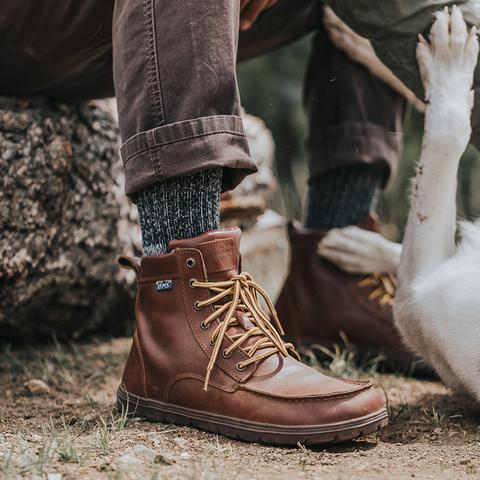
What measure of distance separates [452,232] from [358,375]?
480 mm

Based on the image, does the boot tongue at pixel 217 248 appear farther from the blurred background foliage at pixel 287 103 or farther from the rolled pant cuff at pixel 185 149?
the blurred background foliage at pixel 287 103

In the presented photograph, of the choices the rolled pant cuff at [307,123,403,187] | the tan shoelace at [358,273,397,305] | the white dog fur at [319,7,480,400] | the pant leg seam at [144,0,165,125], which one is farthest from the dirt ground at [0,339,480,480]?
the rolled pant cuff at [307,123,403,187]

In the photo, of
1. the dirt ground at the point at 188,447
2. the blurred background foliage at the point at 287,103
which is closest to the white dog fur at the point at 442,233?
the dirt ground at the point at 188,447

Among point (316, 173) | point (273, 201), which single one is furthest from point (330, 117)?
point (273, 201)

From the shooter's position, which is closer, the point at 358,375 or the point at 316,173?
the point at 358,375

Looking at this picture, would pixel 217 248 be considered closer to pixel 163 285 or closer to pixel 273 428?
pixel 163 285

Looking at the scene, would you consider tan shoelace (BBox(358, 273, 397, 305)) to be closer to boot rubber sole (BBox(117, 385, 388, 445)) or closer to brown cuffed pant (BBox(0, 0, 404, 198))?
brown cuffed pant (BBox(0, 0, 404, 198))

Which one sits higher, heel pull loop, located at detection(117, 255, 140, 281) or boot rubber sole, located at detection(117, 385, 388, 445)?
heel pull loop, located at detection(117, 255, 140, 281)

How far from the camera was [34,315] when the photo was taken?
2227 mm

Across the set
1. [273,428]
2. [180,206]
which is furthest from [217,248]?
[273,428]

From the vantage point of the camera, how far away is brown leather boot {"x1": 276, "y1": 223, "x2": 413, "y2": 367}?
214 cm

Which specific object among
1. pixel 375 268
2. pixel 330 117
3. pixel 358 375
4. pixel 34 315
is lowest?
pixel 358 375

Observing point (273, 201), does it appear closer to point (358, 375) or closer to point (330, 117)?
point (330, 117)

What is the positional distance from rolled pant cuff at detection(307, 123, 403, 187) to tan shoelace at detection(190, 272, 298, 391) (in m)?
0.90
